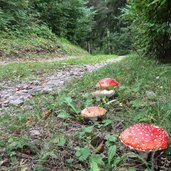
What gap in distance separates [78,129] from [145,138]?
Answer: 35.7 inches

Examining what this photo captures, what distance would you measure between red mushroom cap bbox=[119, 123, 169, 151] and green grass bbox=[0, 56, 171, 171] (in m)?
0.17

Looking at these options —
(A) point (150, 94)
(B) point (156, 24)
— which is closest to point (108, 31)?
(B) point (156, 24)

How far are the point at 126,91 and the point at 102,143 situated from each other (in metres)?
1.39

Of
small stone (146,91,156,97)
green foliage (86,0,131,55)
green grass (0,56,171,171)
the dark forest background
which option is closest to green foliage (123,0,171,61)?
the dark forest background

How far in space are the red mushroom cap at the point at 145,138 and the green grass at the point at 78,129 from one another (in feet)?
0.55

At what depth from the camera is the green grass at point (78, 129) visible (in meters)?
2.54

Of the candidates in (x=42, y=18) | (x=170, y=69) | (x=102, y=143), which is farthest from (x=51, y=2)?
(x=102, y=143)

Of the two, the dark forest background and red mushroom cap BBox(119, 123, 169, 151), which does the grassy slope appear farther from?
red mushroom cap BBox(119, 123, 169, 151)

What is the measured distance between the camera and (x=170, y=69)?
5.64 metres

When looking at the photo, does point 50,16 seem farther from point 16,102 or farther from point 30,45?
point 16,102

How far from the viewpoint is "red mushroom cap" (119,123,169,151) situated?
236 cm

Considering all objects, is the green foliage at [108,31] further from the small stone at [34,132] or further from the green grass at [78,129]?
the small stone at [34,132]

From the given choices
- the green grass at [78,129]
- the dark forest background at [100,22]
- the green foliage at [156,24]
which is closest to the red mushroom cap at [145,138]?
the green grass at [78,129]

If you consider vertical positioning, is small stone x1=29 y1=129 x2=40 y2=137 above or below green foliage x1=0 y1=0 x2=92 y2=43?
below
